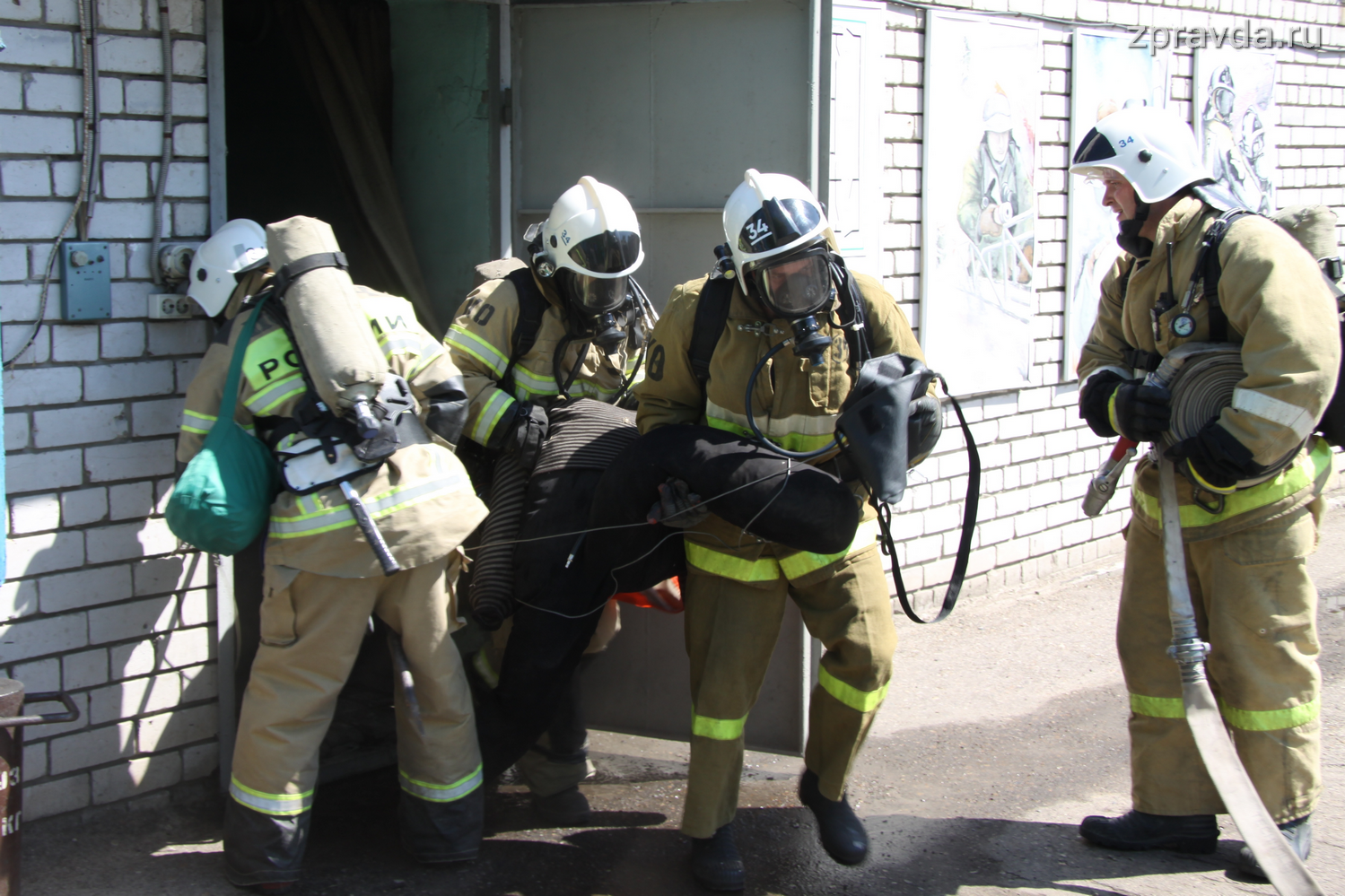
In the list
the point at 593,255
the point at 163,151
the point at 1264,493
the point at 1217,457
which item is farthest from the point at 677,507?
the point at 163,151

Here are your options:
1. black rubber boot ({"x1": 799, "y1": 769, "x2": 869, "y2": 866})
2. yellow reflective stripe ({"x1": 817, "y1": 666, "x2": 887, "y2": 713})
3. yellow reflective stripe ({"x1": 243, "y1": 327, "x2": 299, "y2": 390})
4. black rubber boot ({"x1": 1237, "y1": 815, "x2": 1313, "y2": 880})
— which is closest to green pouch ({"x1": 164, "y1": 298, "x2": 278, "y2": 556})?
yellow reflective stripe ({"x1": 243, "y1": 327, "x2": 299, "y2": 390})

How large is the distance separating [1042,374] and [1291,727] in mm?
3683

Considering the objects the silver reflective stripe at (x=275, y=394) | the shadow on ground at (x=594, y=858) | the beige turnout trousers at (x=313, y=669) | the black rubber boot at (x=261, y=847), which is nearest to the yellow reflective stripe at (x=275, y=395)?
the silver reflective stripe at (x=275, y=394)

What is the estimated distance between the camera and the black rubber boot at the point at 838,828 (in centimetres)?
382

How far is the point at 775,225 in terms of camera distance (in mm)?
3525

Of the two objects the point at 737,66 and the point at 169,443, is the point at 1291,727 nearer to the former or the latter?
the point at 737,66

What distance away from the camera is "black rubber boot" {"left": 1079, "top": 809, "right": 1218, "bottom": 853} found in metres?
3.90

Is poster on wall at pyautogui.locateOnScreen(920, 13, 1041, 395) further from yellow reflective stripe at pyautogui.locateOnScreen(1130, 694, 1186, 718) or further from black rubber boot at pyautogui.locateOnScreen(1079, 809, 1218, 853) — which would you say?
black rubber boot at pyautogui.locateOnScreen(1079, 809, 1218, 853)

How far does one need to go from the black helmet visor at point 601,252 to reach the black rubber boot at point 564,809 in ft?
6.11

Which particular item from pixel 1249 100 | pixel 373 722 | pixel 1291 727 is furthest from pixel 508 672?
pixel 1249 100

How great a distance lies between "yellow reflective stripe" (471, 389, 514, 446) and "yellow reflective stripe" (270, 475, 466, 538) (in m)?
0.52

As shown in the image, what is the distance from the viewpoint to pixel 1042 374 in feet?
23.4

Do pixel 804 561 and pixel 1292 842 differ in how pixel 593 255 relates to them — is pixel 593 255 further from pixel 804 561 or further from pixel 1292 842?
pixel 1292 842

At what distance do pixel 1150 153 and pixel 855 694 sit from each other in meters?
1.99
